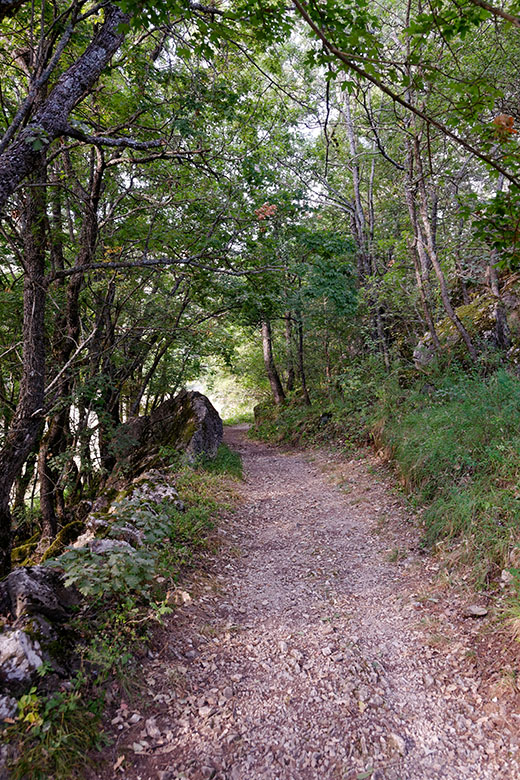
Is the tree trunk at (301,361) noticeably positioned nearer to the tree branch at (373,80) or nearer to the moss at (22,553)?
the moss at (22,553)

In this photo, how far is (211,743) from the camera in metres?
2.25

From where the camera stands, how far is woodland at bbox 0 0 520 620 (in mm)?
2863

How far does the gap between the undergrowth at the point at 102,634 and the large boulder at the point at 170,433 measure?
309cm

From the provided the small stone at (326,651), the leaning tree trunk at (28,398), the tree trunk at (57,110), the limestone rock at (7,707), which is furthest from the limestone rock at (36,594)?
the tree trunk at (57,110)

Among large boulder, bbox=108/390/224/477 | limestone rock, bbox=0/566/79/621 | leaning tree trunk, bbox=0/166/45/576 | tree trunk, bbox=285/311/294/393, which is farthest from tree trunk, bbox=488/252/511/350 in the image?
limestone rock, bbox=0/566/79/621

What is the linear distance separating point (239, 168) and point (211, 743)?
621 centimetres

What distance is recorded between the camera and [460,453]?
178 inches

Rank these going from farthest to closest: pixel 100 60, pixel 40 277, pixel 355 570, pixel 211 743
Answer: pixel 40 277
pixel 355 570
pixel 100 60
pixel 211 743

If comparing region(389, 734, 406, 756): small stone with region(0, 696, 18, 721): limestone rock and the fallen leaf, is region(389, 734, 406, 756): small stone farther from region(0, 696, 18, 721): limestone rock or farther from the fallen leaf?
region(0, 696, 18, 721): limestone rock

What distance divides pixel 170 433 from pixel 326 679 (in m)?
6.81

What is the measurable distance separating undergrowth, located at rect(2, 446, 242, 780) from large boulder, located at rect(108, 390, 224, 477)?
3.09 metres

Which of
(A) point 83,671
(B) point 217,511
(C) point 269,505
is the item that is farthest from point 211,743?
(C) point 269,505

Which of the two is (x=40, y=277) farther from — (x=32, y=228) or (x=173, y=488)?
(x=173, y=488)

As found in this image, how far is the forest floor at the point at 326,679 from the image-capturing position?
6.96ft
